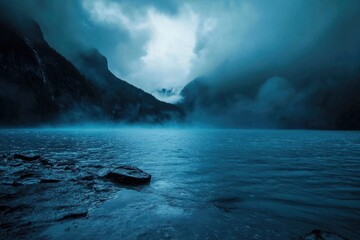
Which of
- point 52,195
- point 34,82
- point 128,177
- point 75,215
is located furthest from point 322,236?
point 34,82

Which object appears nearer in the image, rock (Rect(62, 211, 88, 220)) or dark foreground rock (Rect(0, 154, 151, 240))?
dark foreground rock (Rect(0, 154, 151, 240))

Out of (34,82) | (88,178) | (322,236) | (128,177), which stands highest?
(34,82)

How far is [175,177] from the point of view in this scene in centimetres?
1522

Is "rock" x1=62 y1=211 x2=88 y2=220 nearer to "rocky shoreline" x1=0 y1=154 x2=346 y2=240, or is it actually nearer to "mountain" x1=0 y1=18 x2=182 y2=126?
"rocky shoreline" x1=0 y1=154 x2=346 y2=240

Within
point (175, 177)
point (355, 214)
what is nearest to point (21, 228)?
point (175, 177)

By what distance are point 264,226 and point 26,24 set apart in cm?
24398

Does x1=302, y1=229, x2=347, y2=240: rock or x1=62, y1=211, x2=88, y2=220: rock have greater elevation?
x1=302, y1=229, x2=347, y2=240: rock

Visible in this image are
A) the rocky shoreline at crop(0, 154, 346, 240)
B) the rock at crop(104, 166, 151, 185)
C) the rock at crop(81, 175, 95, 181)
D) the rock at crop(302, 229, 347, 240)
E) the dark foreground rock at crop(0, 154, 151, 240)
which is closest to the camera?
the rock at crop(302, 229, 347, 240)

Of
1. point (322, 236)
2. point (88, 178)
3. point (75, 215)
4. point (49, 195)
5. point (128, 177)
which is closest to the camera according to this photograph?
point (322, 236)

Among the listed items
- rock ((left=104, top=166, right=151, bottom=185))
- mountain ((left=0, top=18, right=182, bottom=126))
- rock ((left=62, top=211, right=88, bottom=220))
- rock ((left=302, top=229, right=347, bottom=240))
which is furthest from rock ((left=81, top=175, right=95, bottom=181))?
mountain ((left=0, top=18, right=182, bottom=126))

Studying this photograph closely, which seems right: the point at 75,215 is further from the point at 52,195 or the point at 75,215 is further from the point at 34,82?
the point at 34,82

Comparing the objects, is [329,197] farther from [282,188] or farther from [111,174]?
[111,174]

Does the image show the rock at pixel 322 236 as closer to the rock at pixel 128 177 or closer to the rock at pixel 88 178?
the rock at pixel 128 177

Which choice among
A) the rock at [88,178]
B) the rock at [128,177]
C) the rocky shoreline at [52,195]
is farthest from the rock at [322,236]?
the rock at [88,178]
